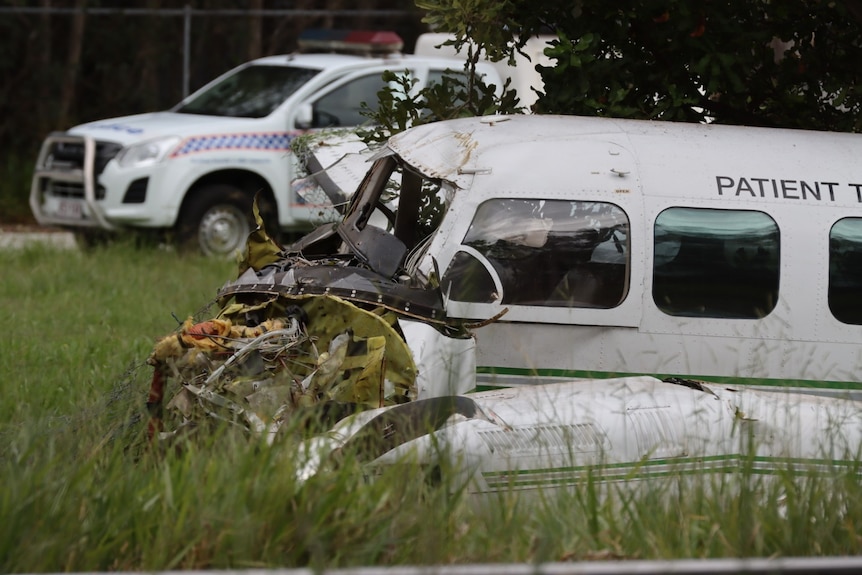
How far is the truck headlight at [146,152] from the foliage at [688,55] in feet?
18.3

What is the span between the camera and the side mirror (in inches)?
500

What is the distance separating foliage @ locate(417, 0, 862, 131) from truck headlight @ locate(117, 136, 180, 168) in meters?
5.58

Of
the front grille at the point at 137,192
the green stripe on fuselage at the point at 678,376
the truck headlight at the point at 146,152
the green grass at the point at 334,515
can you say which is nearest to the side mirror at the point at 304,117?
the truck headlight at the point at 146,152

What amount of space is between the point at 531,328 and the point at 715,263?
0.90 m

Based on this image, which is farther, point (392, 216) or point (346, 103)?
point (346, 103)

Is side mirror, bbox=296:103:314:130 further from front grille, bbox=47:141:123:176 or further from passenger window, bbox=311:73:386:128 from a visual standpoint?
front grille, bbox=47:141:123:176

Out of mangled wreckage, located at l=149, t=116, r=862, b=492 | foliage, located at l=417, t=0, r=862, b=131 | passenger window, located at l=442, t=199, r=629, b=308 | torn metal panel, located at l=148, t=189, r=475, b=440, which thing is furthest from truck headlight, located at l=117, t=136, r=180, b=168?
passenger window, located at l=442, t=199, r=629, b=308

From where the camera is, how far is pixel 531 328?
572 cm

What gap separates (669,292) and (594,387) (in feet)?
2.64

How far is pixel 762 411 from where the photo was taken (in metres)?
4.99

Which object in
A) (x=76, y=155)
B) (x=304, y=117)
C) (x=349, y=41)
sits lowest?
(x=76, y=155)

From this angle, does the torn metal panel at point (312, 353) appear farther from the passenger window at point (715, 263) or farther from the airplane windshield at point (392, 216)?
the passenger window at point (715, 263)

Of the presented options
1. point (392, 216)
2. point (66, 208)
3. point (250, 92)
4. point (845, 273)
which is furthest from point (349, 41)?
point (845, 273)

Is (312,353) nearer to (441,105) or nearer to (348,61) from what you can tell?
(441,105)
